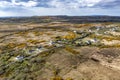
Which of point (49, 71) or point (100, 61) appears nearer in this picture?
point (49, 71)

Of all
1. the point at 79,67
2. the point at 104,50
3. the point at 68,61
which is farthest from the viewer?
the point at 104,50

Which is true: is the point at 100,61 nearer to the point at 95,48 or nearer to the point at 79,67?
the point at 79,67

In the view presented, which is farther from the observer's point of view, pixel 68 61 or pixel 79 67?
pixel 68 61

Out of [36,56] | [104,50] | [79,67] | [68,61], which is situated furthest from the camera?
[104,50]

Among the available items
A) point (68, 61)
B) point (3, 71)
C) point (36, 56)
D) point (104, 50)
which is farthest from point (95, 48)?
point (3, 71)

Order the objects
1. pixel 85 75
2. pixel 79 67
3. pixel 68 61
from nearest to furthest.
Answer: pixel 85 75 < pixel 79 67 < pixel 68 61

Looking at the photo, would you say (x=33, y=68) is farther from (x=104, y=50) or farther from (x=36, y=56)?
(x=104, y=50)

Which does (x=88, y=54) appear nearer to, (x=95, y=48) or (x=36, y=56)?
(x=95, y=48)

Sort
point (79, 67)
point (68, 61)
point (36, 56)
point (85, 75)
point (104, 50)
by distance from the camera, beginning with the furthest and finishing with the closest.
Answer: point (104, 50) → point (36, 56) → point (68, 61) → point (79, 67) → point (85, 75)

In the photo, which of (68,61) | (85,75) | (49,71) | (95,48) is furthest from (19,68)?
(95,48)
